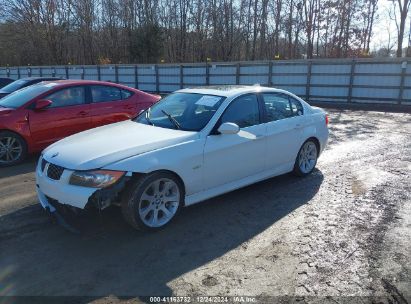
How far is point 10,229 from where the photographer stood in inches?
169

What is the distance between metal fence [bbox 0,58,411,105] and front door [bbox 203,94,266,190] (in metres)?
13.1

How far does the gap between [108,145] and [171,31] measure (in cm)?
4289

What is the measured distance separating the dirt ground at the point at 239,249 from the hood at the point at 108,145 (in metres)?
0.60

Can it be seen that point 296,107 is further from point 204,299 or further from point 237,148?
point 204,299

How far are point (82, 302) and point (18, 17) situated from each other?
2028 inches

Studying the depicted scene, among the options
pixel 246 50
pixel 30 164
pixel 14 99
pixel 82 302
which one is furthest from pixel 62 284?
pixel 246 50

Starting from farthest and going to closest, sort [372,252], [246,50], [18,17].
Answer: [18,17] < [246,50] < [372,252]

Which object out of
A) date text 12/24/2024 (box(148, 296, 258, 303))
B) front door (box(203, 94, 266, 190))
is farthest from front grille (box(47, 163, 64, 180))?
date text 12/24/2024 (box(148, 296, 258, 303))

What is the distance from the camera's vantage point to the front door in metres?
4.66

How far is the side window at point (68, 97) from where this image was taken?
7.56 metres

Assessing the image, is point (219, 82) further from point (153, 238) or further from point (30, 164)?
point (153, 238)

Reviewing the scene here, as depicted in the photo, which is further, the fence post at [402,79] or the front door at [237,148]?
the fence post at [402,79]

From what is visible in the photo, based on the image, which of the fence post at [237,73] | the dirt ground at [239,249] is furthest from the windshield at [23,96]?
the fence post at [237,73]

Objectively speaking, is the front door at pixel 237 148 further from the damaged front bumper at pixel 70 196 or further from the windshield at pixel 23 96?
the windshield at pixel 23 96
